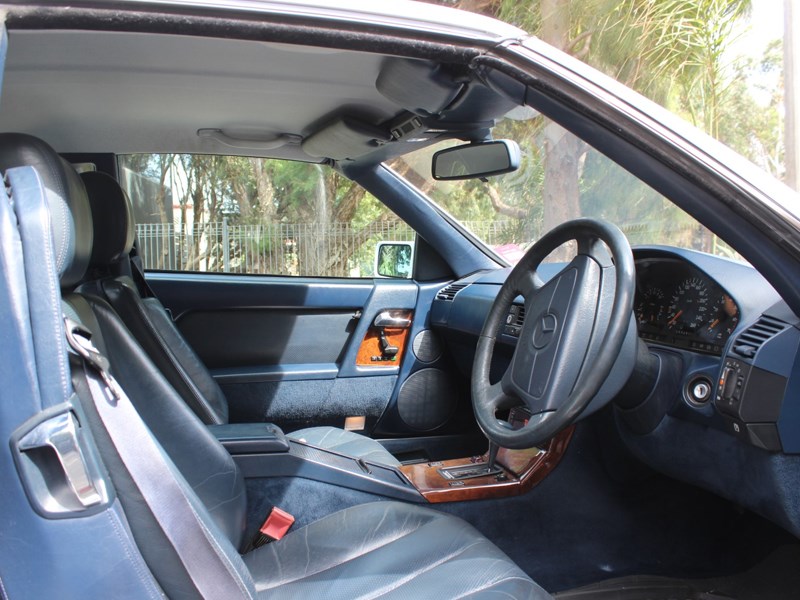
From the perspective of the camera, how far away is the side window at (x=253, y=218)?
3.16 meters

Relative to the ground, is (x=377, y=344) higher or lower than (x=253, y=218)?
lower

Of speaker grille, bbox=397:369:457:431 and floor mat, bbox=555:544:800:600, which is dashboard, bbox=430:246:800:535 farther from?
speaker grille, bbox=397:369:457:431

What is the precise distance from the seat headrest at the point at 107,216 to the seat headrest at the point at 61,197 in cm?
45

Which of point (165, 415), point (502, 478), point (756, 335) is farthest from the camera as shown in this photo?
point (502, 478)

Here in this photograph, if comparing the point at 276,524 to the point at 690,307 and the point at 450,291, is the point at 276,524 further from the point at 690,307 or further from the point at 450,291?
the point at 450,291

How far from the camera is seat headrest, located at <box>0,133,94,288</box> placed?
3.43 ft

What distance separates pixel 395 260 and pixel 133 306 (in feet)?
4.67

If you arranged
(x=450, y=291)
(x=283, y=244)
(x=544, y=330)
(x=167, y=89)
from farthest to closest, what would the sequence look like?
(x=283, y=244) < (x=450, y=291) < (x=167, y=89) < (x=544, y=330)

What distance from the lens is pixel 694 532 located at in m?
2.12

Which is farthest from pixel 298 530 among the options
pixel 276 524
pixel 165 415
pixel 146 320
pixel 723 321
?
pixel 723 321

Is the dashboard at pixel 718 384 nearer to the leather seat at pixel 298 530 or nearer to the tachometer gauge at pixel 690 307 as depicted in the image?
the tachometer gauge at pixel 690 307

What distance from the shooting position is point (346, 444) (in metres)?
2.38

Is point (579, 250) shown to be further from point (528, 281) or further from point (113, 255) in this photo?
point (113, 255)

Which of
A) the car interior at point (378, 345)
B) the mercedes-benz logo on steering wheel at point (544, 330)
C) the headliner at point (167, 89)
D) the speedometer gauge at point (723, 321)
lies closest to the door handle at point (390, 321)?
the car interior at point (378, 345)
